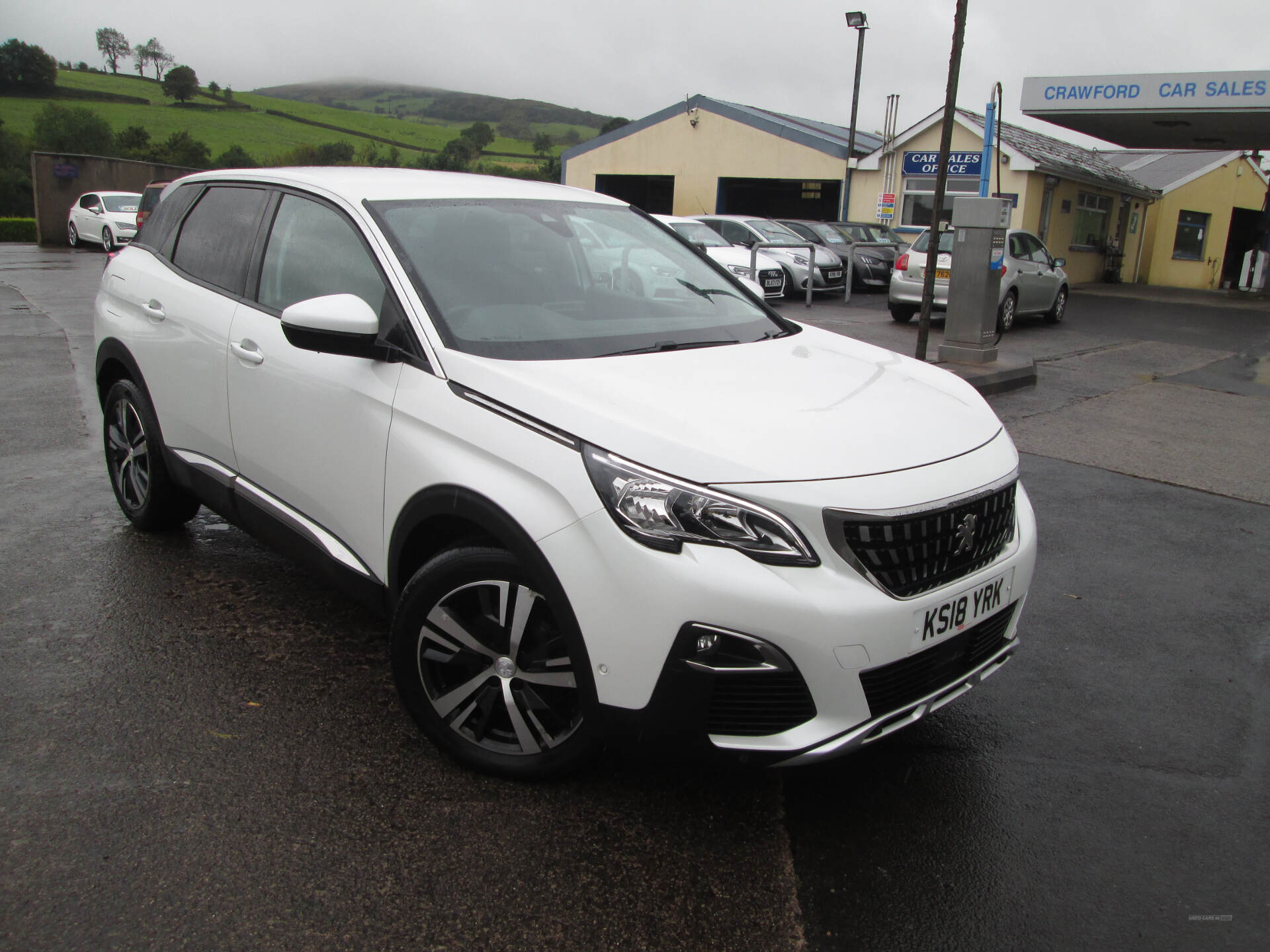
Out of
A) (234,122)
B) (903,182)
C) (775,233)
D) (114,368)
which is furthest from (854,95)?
(234,122)

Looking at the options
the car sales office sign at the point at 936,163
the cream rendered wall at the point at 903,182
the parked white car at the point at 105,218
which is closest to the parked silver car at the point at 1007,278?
the cream rendered wall at the point at 903,182

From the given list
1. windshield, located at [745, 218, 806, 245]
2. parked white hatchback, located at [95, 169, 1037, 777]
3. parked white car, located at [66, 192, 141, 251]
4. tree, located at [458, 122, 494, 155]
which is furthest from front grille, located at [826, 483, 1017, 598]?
tree, located at [458, 122, 494, 155]

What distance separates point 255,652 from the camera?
3.59 metres

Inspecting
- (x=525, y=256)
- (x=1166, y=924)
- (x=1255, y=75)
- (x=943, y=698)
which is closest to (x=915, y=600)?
(x=943, y=698)

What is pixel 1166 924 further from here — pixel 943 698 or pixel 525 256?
pixel 525 256

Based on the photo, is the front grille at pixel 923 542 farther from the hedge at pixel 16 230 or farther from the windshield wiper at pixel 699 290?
the hedge at pixel 16 230

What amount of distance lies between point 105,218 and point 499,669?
28.2 metres

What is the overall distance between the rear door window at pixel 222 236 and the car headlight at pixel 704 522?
220 cm

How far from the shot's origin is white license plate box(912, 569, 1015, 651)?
8.12 feet

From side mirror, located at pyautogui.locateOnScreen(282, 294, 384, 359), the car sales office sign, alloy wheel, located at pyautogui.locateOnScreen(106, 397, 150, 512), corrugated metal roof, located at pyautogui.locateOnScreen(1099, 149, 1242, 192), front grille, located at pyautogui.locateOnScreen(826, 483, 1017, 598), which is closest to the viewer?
front grille, located at pyautogui.locateOnScreen(826, 483, 1017, 598)

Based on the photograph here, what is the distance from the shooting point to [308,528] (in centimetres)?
336

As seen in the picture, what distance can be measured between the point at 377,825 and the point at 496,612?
65cm

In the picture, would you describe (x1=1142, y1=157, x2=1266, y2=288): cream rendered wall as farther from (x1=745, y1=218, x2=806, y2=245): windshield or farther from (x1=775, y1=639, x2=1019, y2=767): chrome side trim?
(x1=775, y1=639, x2=1019, y2=767): chrome side trim

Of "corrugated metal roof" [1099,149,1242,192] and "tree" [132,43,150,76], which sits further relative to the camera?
"tree" [132,43,150,76]
